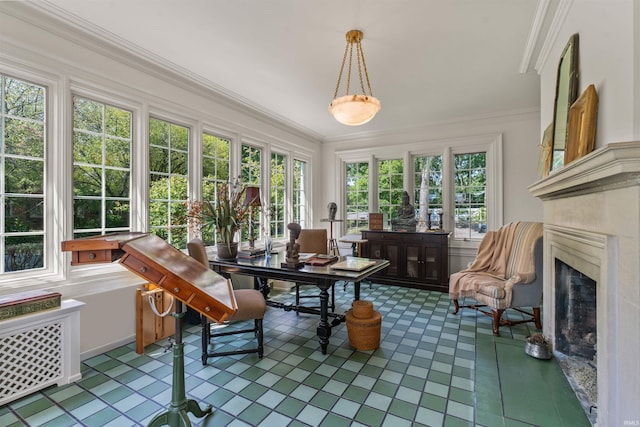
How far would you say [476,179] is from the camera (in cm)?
503

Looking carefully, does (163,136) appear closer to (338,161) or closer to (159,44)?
(159,44)

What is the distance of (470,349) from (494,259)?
4.83 ft

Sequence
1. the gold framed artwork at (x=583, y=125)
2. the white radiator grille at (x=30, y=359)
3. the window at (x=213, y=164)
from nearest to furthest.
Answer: the gold framed artwork at (x=583, y=125) → the white radiator grille at (x=30, y=359) → the window at (x=213, y=164)

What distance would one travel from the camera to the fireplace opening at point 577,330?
197 cm

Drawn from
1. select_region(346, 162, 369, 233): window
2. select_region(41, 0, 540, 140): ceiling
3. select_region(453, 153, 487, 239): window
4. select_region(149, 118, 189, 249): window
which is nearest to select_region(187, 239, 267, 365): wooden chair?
select_region(149, 118, 189, 249): window

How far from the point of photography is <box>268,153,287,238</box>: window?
5.20 metres

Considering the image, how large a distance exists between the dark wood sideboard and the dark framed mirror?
7.97ft

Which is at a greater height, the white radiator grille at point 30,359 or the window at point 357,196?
Result: the window at point 357,196

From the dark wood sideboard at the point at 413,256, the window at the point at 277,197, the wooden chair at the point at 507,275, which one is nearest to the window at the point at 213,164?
the window at the point at 277,197

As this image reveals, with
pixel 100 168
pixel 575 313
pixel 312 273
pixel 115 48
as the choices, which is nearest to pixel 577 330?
pixel 575 313

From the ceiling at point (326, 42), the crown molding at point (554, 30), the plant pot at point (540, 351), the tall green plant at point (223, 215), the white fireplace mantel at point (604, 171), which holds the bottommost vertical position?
the plant pot at point (540, 351)

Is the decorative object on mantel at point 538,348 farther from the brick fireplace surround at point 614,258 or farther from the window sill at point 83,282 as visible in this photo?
the window sill at point 83,282

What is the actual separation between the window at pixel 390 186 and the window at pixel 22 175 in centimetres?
493

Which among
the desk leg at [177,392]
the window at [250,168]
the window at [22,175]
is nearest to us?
the desk leg at [177,392]
